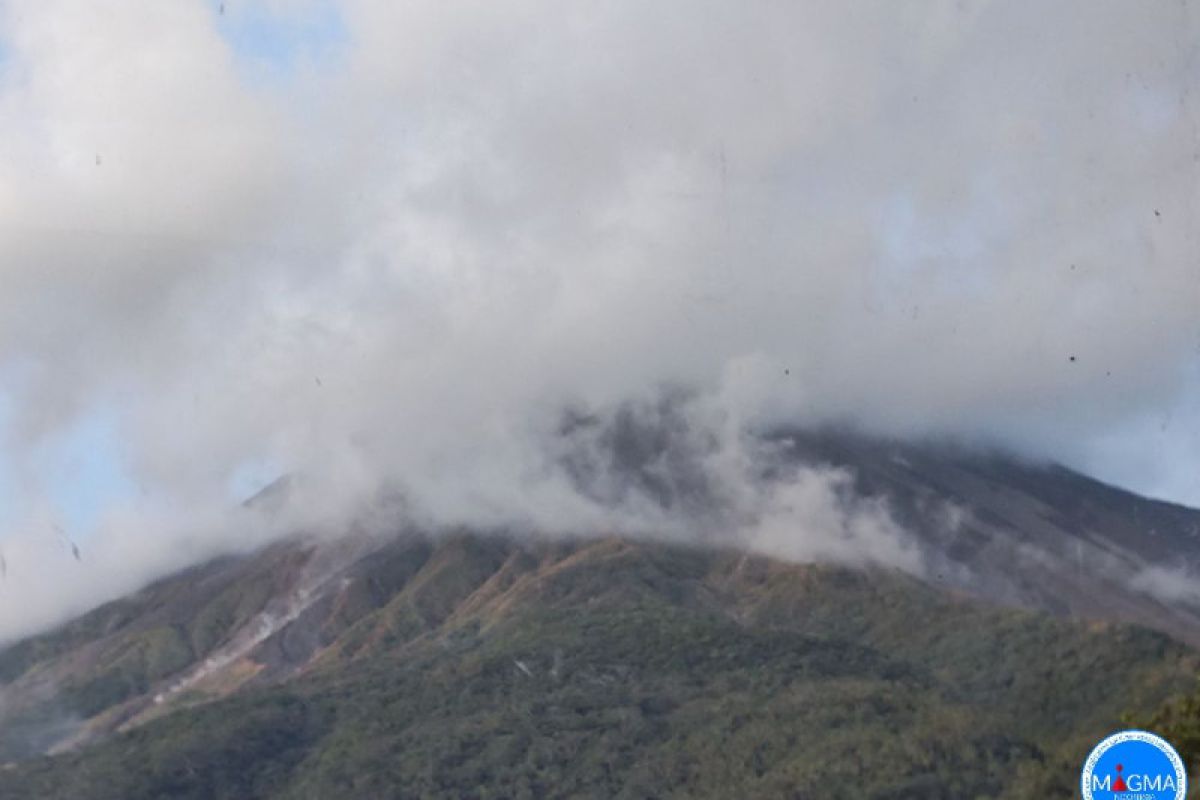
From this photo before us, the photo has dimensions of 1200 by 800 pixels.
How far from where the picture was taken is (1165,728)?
65000 mm

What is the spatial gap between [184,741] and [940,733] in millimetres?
87546

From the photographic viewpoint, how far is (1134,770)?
33781mm

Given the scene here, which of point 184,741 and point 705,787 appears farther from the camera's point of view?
point 184,741

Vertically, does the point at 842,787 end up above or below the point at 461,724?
below

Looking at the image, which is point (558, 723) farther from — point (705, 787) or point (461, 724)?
point (705, 787)

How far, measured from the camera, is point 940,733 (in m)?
158

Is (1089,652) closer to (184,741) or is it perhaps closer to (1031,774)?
(1031,774)

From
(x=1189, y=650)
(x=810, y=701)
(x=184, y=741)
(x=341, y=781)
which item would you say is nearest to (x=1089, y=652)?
(x=1189, y=650)

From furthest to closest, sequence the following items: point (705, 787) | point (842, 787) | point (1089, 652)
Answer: point (1089, 652), point (705, 787), point (842, 787)

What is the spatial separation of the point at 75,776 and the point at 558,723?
175 ft

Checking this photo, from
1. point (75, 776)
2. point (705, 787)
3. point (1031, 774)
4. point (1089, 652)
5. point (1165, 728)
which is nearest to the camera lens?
point (1165, 728)

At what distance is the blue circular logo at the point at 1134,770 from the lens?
110 feet

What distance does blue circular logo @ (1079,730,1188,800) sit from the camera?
3353cm

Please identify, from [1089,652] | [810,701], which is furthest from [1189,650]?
[810,701]
